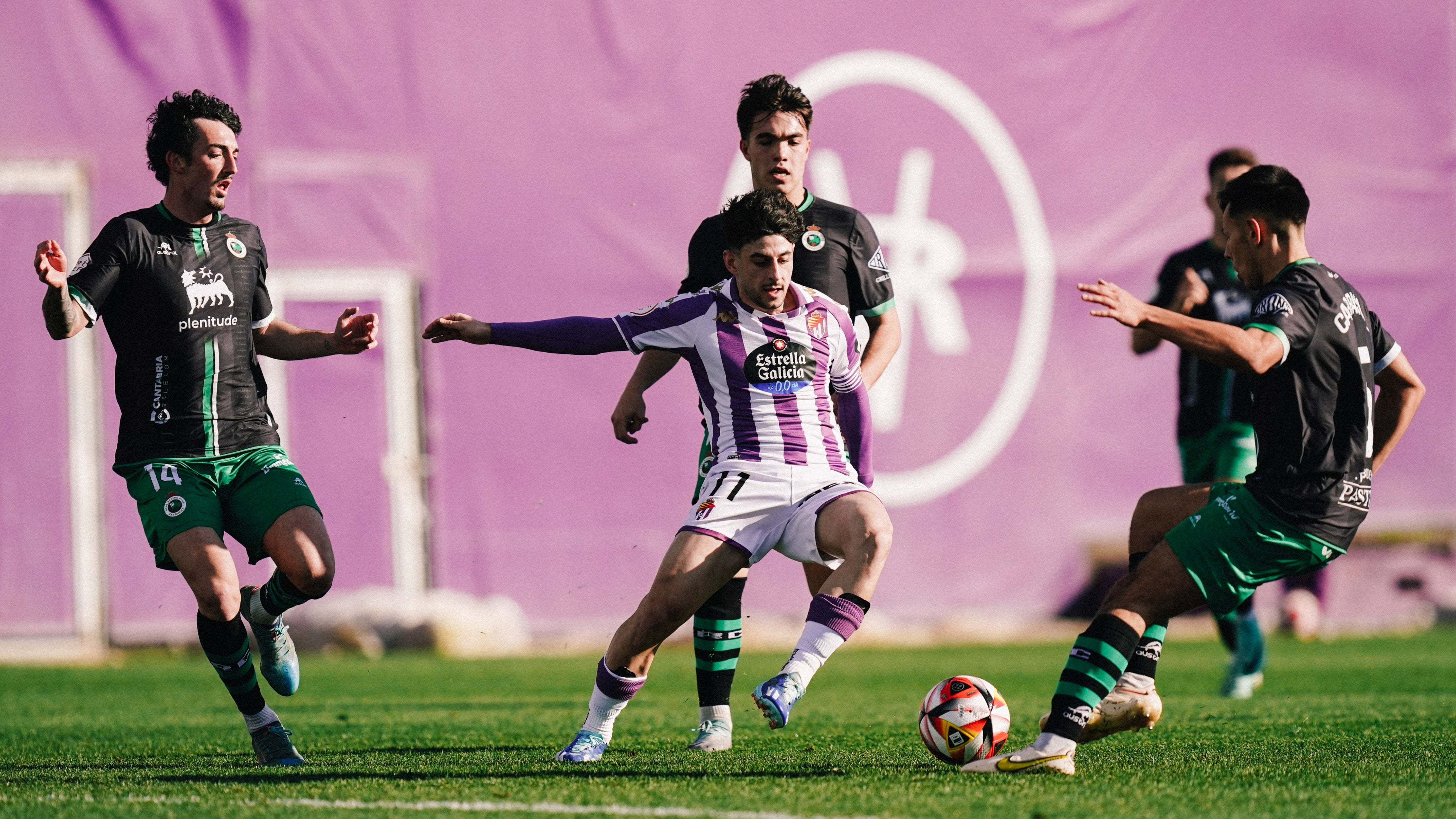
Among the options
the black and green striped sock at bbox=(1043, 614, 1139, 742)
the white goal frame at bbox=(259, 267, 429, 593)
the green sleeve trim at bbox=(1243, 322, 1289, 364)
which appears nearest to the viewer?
the green sleeve trim at bbox=(1243, 322, 1289, 364)

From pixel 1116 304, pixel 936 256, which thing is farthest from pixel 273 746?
A: pixel 936 256

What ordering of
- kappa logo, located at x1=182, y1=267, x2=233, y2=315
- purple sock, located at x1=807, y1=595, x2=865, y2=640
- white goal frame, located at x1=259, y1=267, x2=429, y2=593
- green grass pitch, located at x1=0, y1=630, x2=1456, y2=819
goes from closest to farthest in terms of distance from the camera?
green grass pitch, located at x1=0, y1=630, x2=1456, y2=819 < purple sock, located at x1=807, y1=595, x2=865, y2=640 < kappa logo, located at x1=182, y1=267, x2=233, y2=315 < white goal frame, located at x1=259, y1=267, x2=429, y2=593

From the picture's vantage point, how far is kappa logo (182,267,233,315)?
546 cm

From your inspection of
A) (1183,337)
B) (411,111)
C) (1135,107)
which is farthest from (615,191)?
(1183,337)

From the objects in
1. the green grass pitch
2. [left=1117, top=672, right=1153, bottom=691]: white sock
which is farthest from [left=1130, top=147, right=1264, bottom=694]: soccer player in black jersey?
[left=1117, top=672, right=1153, bottom=691]: white sock

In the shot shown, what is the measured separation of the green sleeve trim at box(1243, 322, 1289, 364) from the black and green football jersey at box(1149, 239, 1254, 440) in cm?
290

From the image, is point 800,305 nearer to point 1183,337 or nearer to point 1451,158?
point 1183,337

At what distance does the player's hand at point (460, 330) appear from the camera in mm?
5102

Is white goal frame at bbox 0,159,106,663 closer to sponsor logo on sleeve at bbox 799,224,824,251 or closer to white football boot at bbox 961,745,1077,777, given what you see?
sponsor logo on sleeve at bbox 799,224,824,251

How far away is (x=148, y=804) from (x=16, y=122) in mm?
8777

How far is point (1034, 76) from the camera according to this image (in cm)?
1359

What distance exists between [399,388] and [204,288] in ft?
21.8

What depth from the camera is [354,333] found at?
5.57m

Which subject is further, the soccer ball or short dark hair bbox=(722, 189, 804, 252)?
short dark hair bbox=(722, 189, 804, 252)
